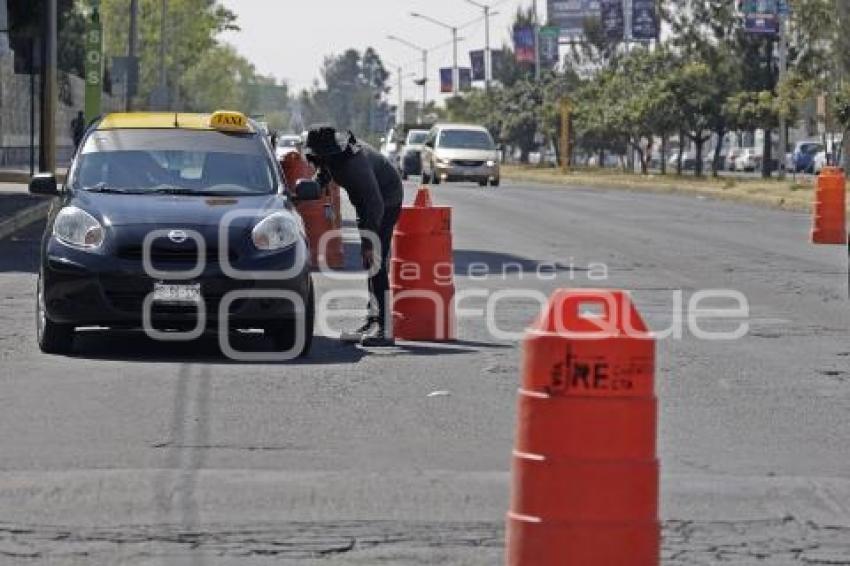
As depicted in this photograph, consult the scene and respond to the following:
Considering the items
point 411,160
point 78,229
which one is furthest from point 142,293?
point 411,160

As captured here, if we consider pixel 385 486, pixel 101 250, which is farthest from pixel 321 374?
pixel 385 486

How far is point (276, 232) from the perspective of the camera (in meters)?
14.0

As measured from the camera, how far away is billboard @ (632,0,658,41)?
91688 mm

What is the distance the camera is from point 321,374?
13203mm

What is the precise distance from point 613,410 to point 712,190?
49.9 m

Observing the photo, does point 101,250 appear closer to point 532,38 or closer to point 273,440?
point 273,440

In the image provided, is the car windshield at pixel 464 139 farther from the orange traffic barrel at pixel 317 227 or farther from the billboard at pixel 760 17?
the orange traffic barrel at pixel 317 227

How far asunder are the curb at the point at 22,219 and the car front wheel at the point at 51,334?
A: 14104 mm

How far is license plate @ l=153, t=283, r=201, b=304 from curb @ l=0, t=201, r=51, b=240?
579 inches

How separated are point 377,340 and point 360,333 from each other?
284 mm

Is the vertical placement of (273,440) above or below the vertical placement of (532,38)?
below

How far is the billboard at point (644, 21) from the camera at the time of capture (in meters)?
91.7

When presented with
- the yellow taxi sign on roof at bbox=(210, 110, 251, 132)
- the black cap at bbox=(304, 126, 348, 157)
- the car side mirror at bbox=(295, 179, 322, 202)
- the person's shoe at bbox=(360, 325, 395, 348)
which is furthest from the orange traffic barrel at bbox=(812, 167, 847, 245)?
the black cap at bbox=(304, 126, 348, 157)

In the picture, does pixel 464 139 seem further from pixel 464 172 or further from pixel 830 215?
pixel 830 215
